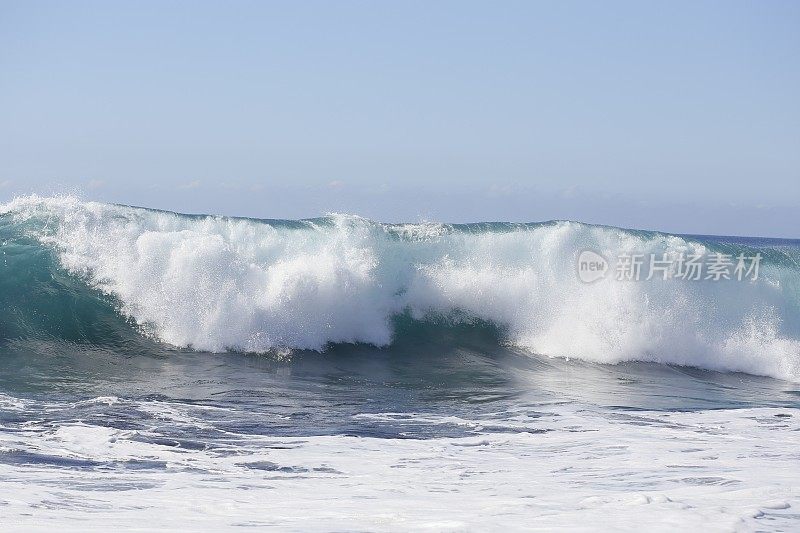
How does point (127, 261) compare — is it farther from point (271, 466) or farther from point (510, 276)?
point (271, 466)

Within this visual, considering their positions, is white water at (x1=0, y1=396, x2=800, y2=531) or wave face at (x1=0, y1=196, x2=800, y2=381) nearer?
white water at (x1=0, y1=396, x2=800, y2=531)

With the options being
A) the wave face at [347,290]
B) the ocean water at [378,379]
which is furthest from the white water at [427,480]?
the wave face at [347,290]

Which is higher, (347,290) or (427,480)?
(347,290)

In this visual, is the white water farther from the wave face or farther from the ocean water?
the wave face

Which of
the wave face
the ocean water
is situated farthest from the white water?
the wave face

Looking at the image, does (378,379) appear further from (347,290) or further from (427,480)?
(427,480)

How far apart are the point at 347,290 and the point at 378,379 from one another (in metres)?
2.86

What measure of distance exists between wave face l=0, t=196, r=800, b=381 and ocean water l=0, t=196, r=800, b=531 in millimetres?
41

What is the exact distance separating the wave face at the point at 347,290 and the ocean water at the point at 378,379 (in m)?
0.04

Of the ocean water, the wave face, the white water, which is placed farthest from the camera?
the wave face

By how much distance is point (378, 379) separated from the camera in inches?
459

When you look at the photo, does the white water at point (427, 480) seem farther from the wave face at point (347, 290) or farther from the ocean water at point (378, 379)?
the wave face at point (347, 290)

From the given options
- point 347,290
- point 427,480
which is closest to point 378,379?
point 347,290

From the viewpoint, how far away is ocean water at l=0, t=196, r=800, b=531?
5.74 m
